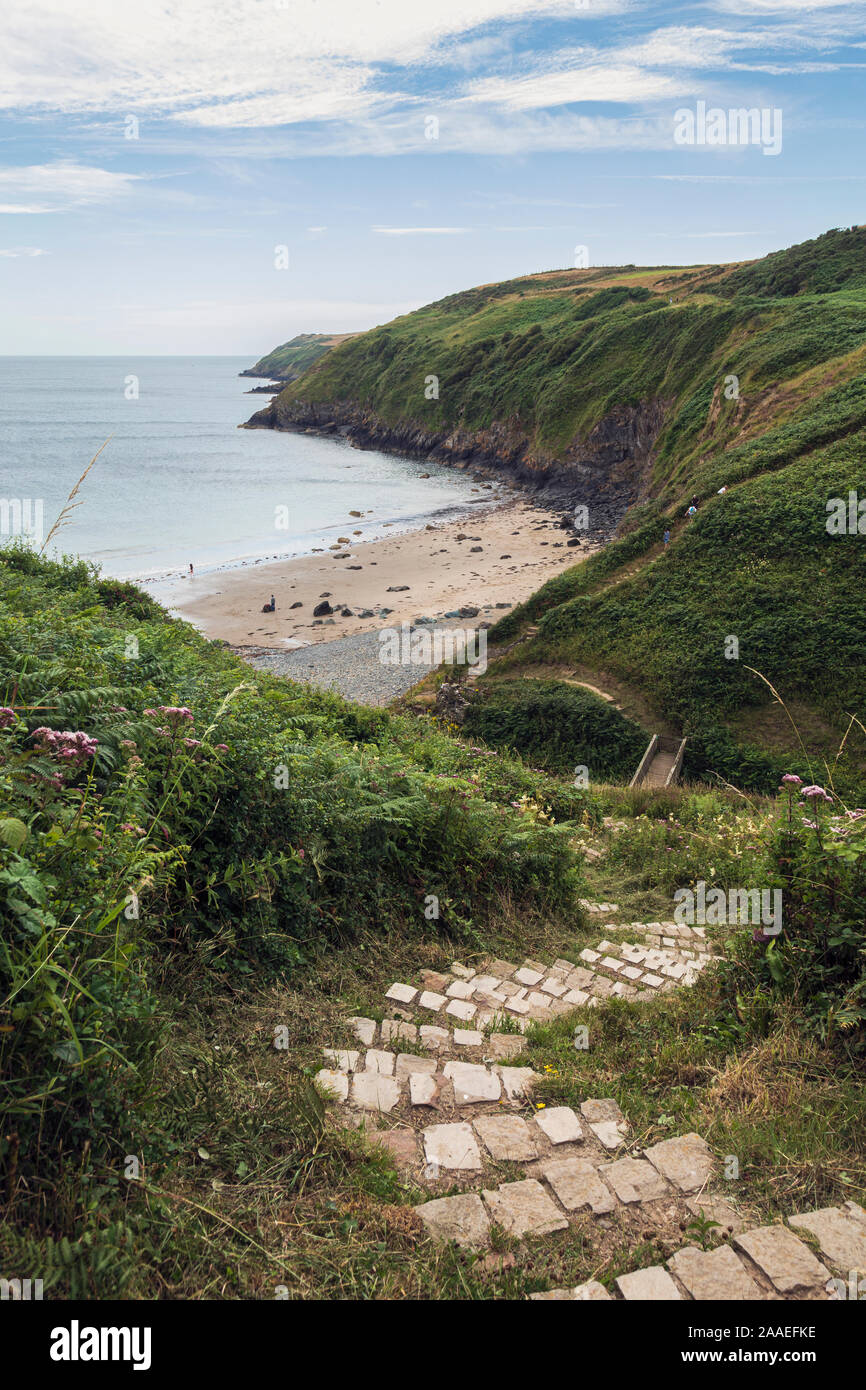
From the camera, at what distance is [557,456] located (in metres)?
74.4

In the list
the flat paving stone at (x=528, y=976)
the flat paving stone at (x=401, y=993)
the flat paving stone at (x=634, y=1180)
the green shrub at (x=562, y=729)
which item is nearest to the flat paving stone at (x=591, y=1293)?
the flat paving stone at (x=634, y=1180)

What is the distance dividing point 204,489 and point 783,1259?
78982 mm

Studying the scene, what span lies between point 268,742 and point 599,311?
345ft

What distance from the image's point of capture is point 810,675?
22750 millimetres

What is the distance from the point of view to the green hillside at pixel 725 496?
22.8m

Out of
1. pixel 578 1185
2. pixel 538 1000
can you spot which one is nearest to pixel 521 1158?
pixel 578 1185

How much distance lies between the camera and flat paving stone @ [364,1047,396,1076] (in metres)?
4.73

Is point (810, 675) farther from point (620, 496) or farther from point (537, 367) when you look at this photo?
point (537, 367)

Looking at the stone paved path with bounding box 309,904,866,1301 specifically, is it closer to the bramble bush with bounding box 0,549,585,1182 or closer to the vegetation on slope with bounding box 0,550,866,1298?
the vegetation on slope with bounding box 0,550,866,1298

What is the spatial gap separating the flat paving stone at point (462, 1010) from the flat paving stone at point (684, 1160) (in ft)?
5.60

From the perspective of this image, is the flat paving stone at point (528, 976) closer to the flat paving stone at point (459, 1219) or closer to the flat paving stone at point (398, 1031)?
the flat paving stone at point (398, 1031)

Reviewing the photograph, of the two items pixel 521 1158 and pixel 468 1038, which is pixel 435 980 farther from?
pixel 521 1158

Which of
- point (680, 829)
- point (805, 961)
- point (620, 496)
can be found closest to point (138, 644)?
point (805, 961)

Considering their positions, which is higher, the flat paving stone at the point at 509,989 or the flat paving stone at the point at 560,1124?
the flat paving stone at the point at 560,1124
